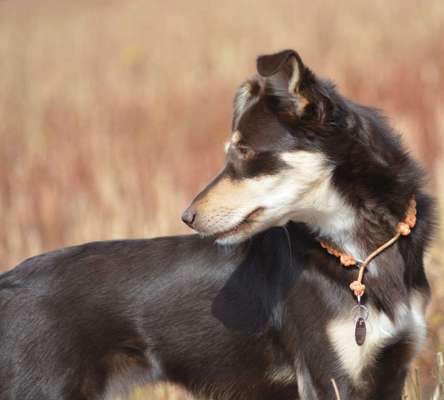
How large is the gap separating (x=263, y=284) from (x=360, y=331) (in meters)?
0.53

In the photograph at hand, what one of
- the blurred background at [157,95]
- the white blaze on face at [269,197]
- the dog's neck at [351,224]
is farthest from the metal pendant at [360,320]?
the blurred background at [157,95]

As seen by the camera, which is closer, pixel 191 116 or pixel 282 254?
pixel 282 254

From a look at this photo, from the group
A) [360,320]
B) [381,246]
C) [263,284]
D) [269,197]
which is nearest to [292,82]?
[269,197]

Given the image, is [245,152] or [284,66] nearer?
[284,66]

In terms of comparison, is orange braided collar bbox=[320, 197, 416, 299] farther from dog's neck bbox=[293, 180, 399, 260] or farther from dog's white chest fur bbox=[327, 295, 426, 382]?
dog's white chest fur bbox=[327, 295, 426, 382]

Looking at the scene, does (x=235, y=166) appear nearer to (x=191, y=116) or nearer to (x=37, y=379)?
(x=37, y=379)

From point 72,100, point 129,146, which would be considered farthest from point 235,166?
point 72,100

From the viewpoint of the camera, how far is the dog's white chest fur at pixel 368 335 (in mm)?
3486

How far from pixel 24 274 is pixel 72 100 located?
729 cm

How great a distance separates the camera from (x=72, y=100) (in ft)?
35.7

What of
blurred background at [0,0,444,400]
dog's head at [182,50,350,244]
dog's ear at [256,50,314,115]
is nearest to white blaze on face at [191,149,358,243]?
dog's head at [182,50,350,244]

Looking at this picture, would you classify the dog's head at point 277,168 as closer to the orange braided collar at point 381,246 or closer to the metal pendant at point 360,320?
the orange braided collar at point 381,246

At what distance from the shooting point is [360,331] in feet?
11.4

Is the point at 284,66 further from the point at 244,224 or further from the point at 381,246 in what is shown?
the point at 381,246
